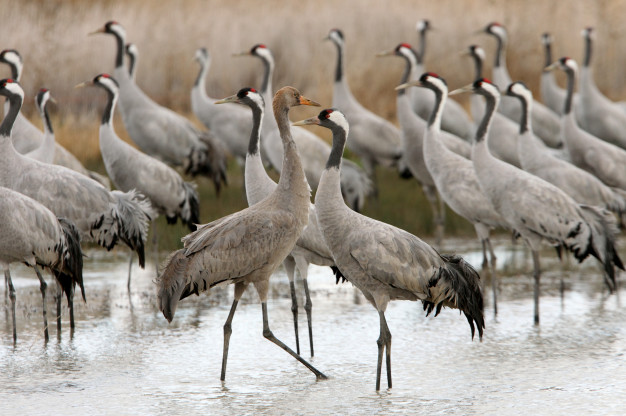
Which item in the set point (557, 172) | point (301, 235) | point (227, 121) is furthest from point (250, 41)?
point (301, 235)

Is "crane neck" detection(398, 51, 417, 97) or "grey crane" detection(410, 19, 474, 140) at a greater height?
"crane neck" detection(398, 51, 417, 97)

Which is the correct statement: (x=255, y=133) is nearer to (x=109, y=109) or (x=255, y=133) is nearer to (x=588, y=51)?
(x=109, y=109)

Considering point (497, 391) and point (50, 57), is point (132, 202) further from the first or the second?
point (50, 57)

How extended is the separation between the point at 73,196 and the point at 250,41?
11661mm

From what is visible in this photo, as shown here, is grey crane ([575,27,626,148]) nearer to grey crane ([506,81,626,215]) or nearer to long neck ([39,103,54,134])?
grey crane ([506,81,626,215])

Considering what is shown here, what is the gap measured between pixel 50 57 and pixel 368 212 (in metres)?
8.52

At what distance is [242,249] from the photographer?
5613 mm

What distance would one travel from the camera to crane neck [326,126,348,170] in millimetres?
5766

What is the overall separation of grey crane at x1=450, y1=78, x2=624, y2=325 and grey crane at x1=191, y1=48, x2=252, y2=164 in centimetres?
574

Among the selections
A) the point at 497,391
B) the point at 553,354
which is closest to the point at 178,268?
the point at 497,391

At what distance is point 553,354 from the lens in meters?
6.14

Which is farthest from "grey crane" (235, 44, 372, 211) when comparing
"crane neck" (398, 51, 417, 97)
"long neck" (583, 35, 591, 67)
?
"long neck" (583, 35, 591, 67)

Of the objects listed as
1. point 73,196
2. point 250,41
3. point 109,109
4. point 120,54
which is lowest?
point 73,196

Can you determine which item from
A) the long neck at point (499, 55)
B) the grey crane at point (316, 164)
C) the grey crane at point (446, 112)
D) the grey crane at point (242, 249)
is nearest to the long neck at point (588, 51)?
the long neck at point (499, 55)
